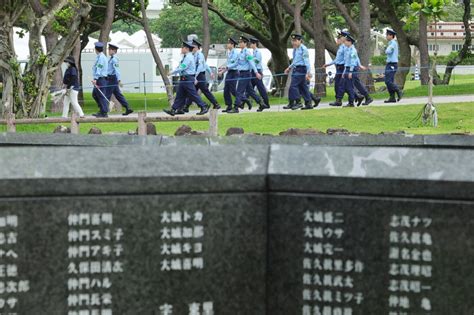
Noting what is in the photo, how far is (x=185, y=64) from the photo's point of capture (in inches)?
923

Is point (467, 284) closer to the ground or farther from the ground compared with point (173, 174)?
closer to the ground

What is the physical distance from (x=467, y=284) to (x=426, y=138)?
3.57m

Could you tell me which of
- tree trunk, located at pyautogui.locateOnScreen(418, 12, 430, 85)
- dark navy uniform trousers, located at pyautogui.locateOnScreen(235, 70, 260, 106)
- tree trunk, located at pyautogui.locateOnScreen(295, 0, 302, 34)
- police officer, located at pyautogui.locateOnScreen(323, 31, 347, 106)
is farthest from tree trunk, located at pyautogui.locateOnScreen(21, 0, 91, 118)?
tree trunk, located at pyautogui.locateOnScreen(418, 12, 430, 85)

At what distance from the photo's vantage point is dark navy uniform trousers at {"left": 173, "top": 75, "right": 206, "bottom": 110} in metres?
23.1

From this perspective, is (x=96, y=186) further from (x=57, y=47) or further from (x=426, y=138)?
(x=57, y=47)

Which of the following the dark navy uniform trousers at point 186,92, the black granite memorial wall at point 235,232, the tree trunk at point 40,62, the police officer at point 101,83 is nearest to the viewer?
the black granite memorial wall at point 235,232

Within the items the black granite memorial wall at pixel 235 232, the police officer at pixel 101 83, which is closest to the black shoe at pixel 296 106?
the police officer at pixel 101 83

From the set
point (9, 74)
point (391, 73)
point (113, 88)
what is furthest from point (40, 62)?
point (391, 73)

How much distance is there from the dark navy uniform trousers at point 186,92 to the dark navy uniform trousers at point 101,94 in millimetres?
1556

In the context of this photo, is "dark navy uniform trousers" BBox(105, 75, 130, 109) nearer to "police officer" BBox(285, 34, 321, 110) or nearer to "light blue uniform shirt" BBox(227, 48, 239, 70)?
"light blue uniform shirt" BBox(227, 48, 239, 70)

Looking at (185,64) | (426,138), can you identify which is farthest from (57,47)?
(426,138)

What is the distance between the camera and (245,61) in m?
24.6

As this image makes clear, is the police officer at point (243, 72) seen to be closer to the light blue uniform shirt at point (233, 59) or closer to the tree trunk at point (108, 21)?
the light blue uniform shirt at point (233, 59)

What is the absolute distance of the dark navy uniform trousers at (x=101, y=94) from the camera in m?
23.8
